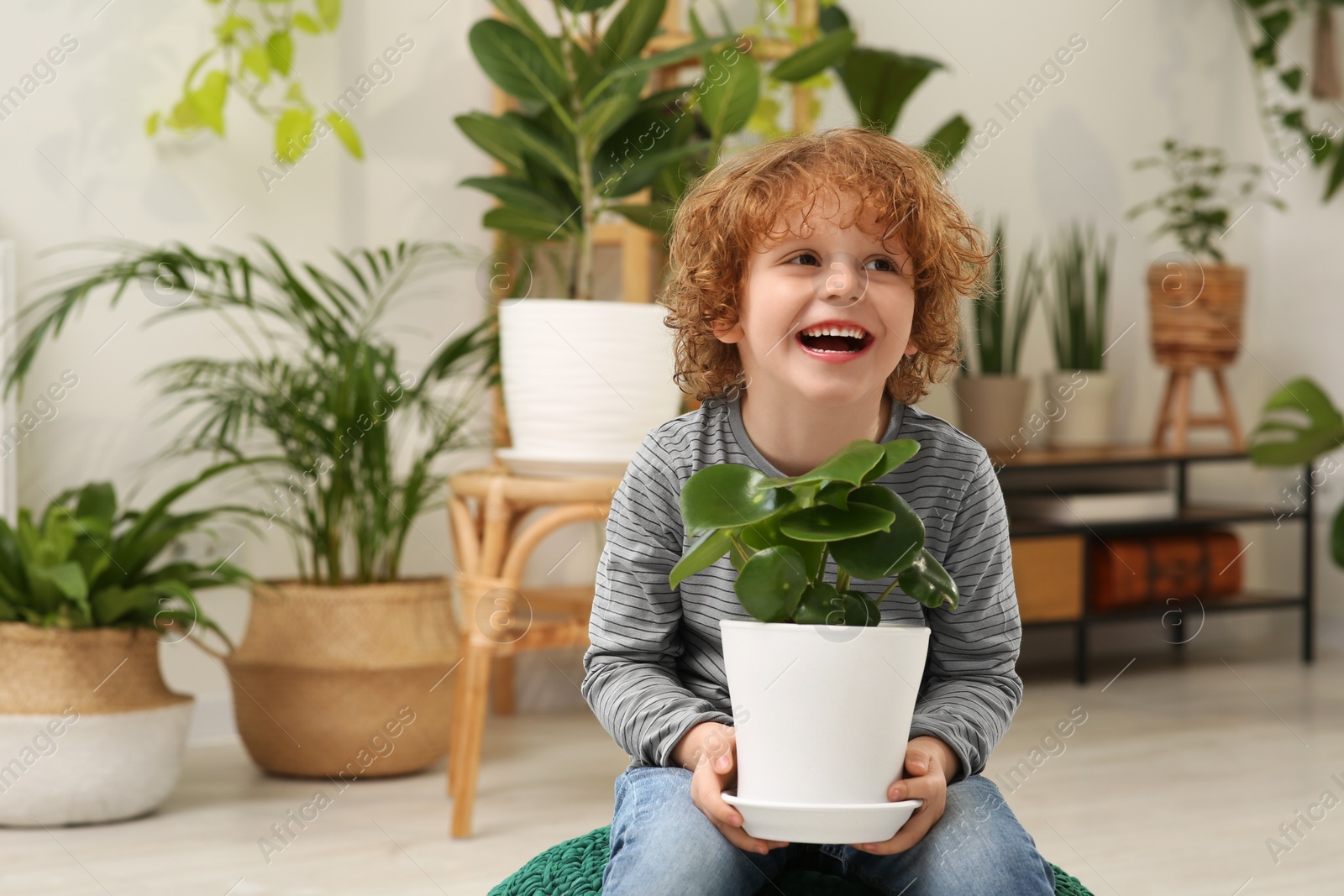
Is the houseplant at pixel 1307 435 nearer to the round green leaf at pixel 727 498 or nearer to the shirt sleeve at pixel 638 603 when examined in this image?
the shirt sleeve at pixel 638 603

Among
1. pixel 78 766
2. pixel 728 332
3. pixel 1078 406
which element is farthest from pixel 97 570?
pixel 1078 406

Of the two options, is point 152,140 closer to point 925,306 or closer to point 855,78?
point 855,78

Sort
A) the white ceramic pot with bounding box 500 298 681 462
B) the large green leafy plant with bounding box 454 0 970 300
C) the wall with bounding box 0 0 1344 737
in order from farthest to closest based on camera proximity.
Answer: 1. the wall with bounding box 0 0 1344 737
2. the large green leafy plant with bounding box 454 0 970 300
3. the white ceramic pot with bounding box 500 298 681 462

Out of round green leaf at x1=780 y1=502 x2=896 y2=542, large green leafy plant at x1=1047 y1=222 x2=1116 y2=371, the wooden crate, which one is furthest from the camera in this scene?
large green leafy plant at x1=1047 y1=222 x2=1116 y2=371

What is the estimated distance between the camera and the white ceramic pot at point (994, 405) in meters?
3.20

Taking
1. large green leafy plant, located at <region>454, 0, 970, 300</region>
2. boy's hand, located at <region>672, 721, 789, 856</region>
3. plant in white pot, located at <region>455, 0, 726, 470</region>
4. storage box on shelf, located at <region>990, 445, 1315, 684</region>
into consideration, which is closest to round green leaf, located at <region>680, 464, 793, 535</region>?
boy's hand, located at <region>672, 721, 789, 856</region>

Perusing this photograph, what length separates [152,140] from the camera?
7.98ft

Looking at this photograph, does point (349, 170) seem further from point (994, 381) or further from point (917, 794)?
point (917, 794)

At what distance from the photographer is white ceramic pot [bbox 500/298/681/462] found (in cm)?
189

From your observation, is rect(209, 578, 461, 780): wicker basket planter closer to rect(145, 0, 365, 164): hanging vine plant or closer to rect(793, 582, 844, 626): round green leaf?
rect(145, 0, 365, 164): hanging vine plant

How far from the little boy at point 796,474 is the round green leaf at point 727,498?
5.9 inches

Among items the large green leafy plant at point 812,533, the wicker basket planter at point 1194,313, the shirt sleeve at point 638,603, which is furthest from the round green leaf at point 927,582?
the wicker basket planter at point 1194,313

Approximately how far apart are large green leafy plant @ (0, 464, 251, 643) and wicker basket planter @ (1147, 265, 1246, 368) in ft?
7.72

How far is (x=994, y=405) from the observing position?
3.20 metres
